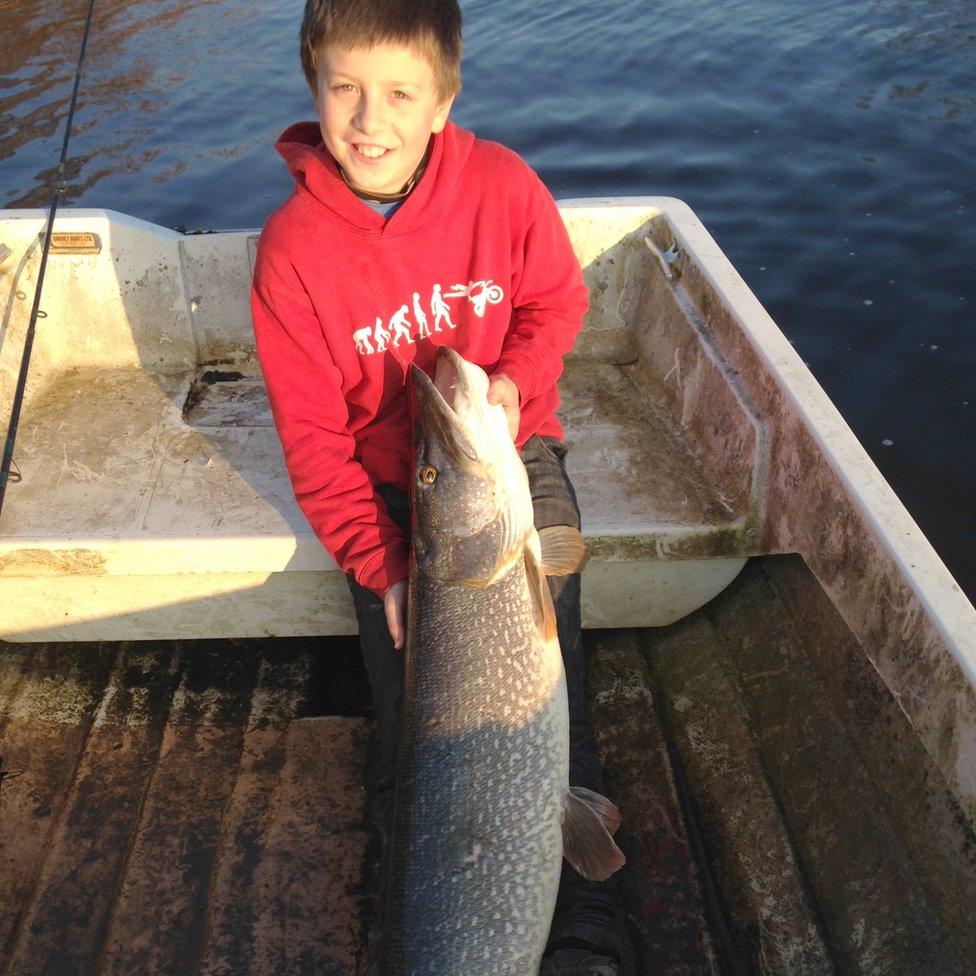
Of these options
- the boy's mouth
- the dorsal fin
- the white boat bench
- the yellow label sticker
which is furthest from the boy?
the yellow label sticker

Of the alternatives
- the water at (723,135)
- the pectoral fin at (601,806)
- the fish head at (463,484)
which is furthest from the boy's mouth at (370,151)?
the water at (723,135)

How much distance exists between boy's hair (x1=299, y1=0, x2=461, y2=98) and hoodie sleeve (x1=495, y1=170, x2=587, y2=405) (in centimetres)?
53

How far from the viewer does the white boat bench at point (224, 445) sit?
→ 2.97 meters

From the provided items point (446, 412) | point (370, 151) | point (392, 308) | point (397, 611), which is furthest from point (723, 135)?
point (397, 611)

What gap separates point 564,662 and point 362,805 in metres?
0.85

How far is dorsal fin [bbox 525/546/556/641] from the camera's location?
2.38 m

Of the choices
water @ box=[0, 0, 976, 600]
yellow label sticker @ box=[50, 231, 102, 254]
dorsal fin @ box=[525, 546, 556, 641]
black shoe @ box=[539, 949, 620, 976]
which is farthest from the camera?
water @ box=[0, 0, 976, 600]

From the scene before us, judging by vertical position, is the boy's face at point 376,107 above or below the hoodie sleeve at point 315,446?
→ above

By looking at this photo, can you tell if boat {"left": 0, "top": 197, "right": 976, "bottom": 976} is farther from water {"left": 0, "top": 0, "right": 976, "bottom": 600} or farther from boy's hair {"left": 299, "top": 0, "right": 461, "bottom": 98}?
water {"left": 0, "top": 0, "right": 976, "bottom": 600}

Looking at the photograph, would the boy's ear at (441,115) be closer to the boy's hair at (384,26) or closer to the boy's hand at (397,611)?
the boy's hair at (384,26)

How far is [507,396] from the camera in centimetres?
258

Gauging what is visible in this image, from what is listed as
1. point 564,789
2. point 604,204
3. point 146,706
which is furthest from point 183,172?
point 564,789

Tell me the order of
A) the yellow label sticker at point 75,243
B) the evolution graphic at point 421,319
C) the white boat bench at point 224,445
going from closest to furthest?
the evolution graphic at point 421,319, the white boat bench at point 224,445, the yellow label sticker at point 75,243

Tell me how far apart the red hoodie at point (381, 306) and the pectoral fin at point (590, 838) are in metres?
0.83
